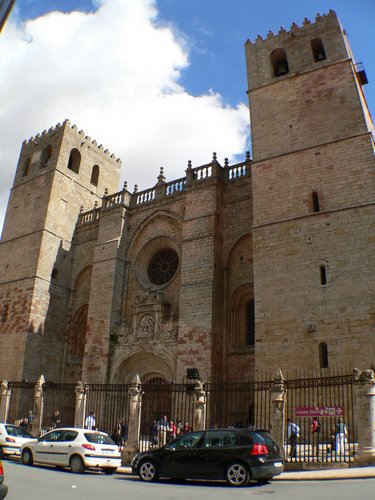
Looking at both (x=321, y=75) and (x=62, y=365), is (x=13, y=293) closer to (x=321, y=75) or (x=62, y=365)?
(x=62, y=365)

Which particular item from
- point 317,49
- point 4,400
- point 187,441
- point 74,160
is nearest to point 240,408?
point 187,441

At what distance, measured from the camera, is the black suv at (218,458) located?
7.16 meters

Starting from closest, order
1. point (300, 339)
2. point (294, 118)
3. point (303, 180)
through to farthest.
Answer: point (300, 339), point (303, 180), point (294, 118)

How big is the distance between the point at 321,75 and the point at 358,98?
6.45ft

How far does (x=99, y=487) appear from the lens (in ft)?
22.6

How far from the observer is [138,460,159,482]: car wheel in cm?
799

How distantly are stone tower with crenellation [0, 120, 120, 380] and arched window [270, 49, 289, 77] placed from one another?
11.7 m

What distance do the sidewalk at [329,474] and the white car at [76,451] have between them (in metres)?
3.34

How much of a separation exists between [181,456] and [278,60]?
52.6 ft

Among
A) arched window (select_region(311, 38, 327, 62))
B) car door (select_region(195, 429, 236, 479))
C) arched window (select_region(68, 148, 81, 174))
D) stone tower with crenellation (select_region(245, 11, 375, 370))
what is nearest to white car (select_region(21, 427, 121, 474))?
car door (select_region(195, 429, 236, 479))

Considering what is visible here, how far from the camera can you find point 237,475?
282 inches

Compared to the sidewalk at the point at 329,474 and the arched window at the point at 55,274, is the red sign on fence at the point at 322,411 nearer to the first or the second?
the sidewalk at the point at 329,474

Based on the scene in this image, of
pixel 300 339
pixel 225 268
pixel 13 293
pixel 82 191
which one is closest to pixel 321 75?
pixel 225 268

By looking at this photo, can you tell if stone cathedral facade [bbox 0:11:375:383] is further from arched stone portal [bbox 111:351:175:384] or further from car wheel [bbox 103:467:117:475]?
car wheel [bbox 103:467:117:475]
